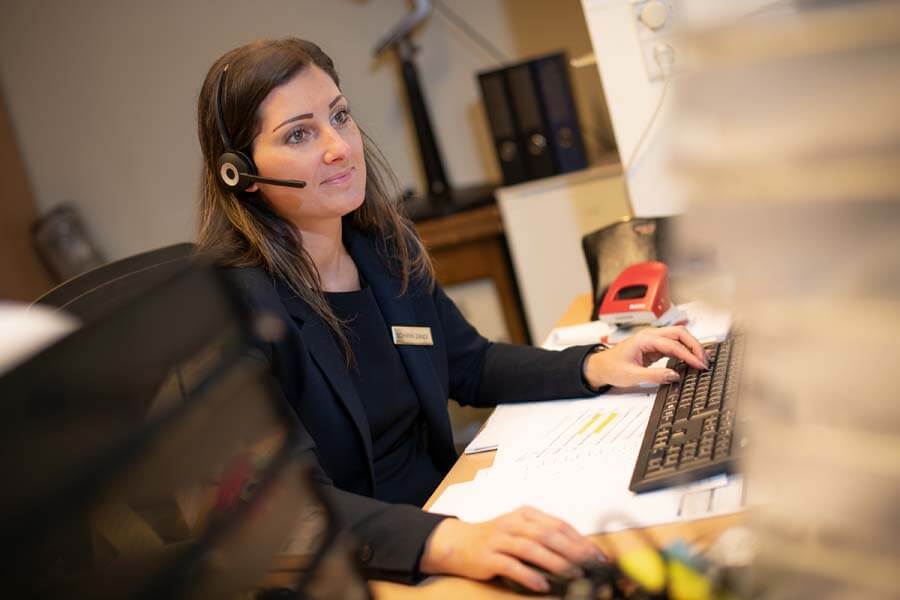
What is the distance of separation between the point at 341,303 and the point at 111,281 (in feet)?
1.28

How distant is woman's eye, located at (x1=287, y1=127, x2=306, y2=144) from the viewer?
142cm

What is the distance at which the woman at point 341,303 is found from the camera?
1.33m

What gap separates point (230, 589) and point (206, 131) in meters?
1.04

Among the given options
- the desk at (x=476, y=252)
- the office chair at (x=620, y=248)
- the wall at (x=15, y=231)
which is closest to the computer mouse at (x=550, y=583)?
the office chair at (x=620, y=248)

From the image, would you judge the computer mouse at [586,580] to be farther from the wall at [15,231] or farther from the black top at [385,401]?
the wall at [15,231]

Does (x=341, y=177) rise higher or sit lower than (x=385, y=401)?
higher

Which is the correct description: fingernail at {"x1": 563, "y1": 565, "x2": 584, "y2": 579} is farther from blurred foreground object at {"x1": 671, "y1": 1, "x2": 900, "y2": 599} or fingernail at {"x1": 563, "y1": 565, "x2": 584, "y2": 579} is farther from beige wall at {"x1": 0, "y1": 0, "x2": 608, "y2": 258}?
beige wall at {"x1": 0, "y1": 0, "x2": 608, "y2": 258}

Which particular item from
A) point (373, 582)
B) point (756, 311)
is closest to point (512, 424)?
point (373, 582)

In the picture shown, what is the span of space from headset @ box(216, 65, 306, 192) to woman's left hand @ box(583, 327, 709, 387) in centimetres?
51

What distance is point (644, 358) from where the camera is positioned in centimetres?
134

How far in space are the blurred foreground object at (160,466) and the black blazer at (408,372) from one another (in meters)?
0.30

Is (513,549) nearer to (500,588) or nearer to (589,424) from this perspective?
(500,588)

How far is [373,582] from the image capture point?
0.98m

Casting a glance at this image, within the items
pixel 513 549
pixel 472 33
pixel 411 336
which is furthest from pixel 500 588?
pixel 472 33
